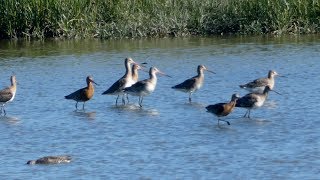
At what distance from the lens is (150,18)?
82.1ft

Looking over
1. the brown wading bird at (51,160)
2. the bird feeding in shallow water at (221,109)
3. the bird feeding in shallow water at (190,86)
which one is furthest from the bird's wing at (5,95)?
the brown wading bird at (51,160)

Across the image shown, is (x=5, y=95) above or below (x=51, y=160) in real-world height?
above

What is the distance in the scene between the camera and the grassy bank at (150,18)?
2447 cm

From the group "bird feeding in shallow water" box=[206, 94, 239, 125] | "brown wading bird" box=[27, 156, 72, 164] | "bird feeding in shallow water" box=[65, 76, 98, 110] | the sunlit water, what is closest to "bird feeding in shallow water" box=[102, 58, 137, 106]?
the sunlit water

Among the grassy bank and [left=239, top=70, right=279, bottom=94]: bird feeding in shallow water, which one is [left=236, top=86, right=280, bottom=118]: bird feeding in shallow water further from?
the grassy bank

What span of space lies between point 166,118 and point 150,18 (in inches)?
393

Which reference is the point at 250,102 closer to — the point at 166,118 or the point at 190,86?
the point at 166,118

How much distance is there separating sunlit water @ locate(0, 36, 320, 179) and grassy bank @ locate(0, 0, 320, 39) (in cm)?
84

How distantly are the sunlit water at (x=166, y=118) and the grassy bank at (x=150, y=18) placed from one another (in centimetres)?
84

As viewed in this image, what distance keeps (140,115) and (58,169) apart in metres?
3.82

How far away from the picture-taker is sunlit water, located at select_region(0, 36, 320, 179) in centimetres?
1205

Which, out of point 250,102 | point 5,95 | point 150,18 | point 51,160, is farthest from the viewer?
point 150,18

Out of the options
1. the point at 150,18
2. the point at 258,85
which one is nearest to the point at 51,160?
the point at 258,85

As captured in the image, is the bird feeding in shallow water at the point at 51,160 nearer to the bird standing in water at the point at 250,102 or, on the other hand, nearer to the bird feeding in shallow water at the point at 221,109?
the bird feeding in shallow water at the point at 221,109
